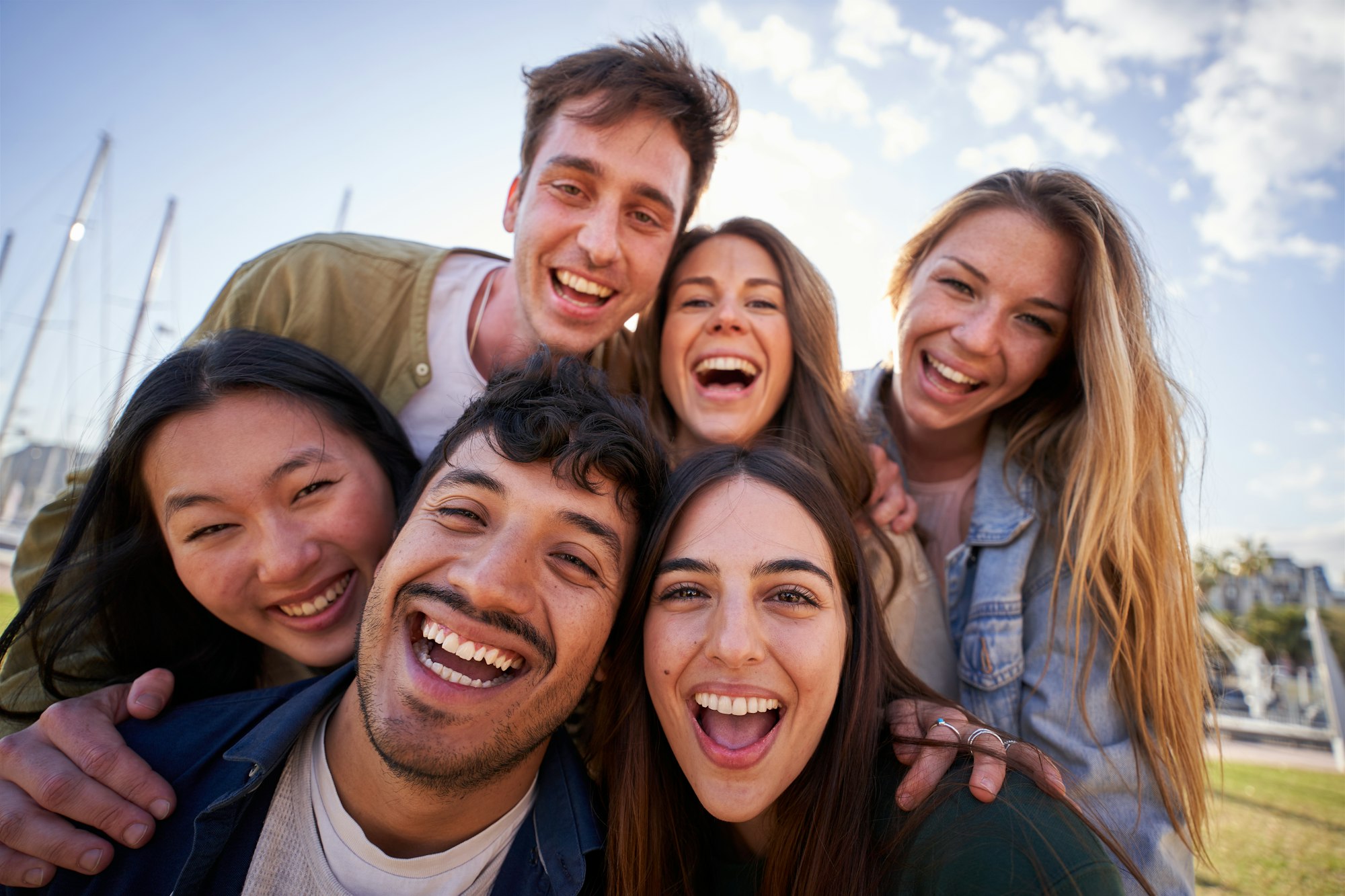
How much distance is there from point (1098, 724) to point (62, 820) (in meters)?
4.20

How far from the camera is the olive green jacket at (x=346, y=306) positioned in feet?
13.0

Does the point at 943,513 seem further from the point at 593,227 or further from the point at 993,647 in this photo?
the point at 593,227

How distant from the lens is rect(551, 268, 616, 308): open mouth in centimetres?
393

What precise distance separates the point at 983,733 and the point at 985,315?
241 cm

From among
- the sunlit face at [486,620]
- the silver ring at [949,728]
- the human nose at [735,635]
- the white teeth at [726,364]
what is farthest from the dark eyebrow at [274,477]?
the silver ring at [949,728]

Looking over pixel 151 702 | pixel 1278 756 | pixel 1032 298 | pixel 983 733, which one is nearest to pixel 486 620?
pixel 151 702

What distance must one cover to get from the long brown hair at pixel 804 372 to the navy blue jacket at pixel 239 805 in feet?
6.45

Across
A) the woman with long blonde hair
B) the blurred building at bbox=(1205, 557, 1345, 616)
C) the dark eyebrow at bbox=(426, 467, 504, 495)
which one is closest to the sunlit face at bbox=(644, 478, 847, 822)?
the dark eyebrow at bbox=(426, 467, 504, 495)

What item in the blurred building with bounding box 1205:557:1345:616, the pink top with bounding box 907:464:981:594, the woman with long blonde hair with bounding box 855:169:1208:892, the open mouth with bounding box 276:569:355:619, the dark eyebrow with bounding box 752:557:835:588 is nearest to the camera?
the dark eyebrow with bounding box 752:557:835:588

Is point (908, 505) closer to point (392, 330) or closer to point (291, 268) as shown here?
point (392, 330)

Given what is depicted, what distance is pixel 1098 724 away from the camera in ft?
11.4

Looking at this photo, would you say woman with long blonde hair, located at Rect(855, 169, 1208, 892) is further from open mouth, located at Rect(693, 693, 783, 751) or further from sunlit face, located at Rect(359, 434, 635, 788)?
sunlit face, located at Rect(359, 434, 635, 788)

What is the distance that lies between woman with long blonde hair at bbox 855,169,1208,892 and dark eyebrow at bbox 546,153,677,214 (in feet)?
5.36

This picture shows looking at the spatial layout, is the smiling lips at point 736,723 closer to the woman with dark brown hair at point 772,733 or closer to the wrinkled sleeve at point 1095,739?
the woman with dark brown hair at point 772,733
